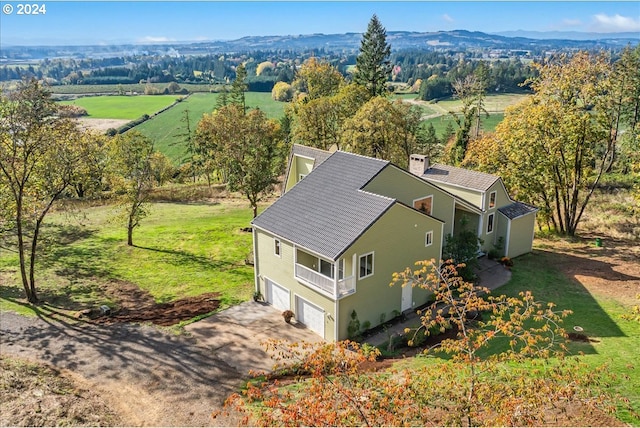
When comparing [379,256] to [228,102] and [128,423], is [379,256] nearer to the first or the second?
[128,423]

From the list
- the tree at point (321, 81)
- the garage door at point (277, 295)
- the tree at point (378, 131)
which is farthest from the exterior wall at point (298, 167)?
the tree at point (321, 81)

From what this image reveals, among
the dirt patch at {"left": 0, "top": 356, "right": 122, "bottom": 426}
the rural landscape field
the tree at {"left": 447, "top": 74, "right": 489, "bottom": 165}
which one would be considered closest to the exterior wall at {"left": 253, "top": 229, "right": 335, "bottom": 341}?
the rural landscape field

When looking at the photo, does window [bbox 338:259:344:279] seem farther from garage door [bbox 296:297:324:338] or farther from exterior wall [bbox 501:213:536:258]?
exterior wall [bbox 501:213:536:258]

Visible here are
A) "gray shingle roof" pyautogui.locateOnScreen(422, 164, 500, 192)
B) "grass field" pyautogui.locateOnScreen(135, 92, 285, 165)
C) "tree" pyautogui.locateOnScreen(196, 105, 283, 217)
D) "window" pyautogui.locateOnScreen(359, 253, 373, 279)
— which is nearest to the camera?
"window" pyautogui.locateOnScreen(359, 253, 373, 279)

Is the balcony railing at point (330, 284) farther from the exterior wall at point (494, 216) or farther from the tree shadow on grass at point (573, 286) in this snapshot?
the exterior wall at point (494, 216)

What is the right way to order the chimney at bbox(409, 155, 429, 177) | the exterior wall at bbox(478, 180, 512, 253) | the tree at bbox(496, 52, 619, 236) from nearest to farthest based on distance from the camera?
1. the exterior wall at bbox(478, 180, 512, 253)
2. the chimney at bbox(409, 155, 429, 177)
3. the tree at bbox(496, 52, 619, 236)

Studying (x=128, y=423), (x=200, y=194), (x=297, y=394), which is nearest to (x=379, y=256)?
(x=297, y=394)
